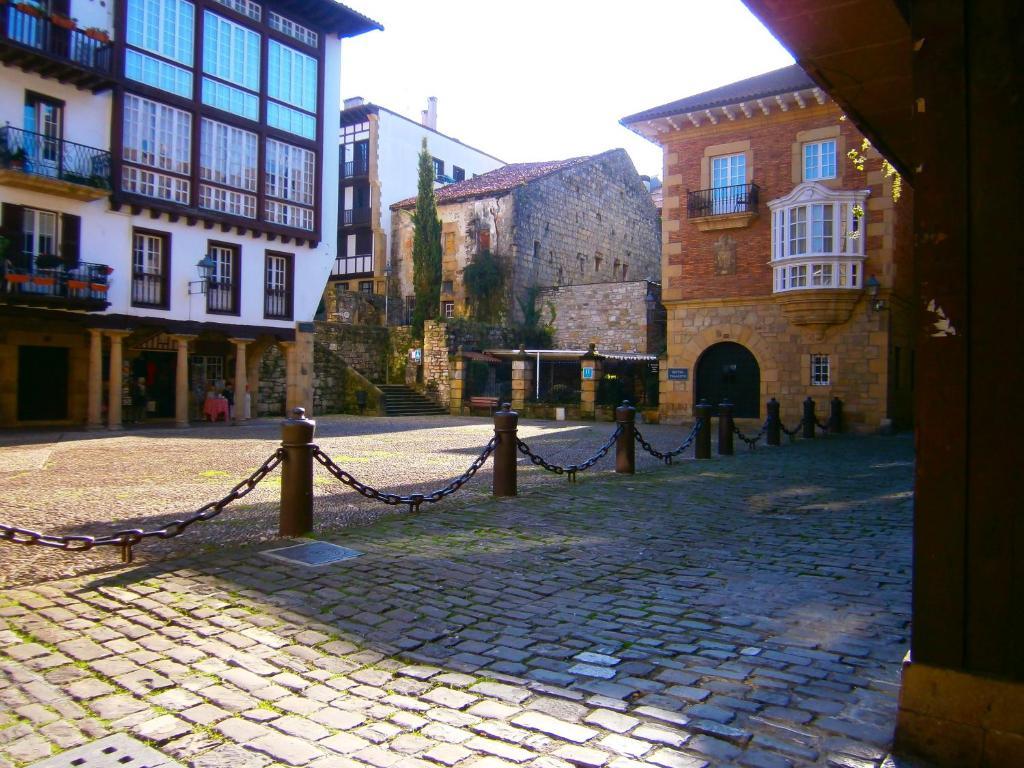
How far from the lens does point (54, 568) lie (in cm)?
528

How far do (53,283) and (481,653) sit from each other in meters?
18.4

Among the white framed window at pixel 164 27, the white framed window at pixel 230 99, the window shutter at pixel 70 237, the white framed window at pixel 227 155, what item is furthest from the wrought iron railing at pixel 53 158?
the white framed window at pixel 230 99

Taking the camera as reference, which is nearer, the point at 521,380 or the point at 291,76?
the point at 291,76

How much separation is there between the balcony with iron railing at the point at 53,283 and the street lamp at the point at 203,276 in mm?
2489

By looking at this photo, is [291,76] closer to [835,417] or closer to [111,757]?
[835,417]

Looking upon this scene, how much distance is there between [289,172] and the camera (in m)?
24.3

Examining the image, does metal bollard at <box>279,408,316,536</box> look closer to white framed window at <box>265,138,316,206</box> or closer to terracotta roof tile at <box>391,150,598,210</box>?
white framed window at <box>265,138,316,206</box>

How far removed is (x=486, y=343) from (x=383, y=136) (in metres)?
14.8

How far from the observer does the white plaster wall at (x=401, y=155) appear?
128 feet

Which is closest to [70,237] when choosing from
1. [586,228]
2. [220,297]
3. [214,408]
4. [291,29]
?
[220,297]

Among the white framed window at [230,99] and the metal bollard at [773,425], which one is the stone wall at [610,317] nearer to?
the metal bollard at [773,425]

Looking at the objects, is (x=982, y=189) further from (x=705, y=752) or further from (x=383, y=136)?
(x=383, y=136)

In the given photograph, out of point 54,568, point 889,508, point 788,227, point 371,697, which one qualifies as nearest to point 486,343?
point 788,227

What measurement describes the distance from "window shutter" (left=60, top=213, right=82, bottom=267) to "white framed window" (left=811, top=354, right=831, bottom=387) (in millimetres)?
19434
